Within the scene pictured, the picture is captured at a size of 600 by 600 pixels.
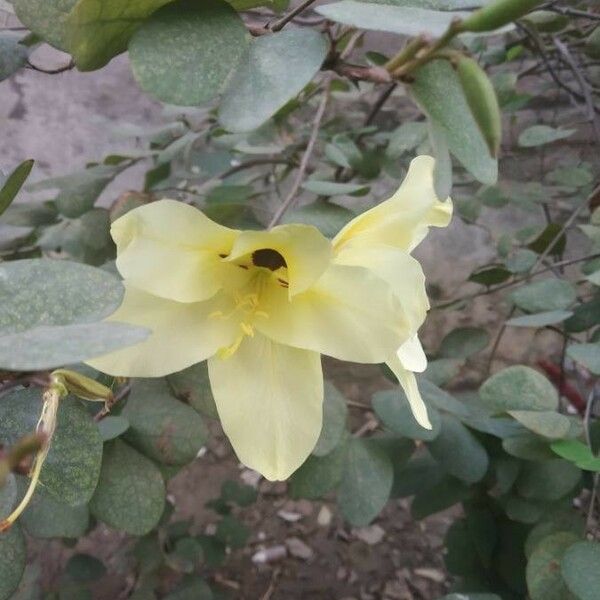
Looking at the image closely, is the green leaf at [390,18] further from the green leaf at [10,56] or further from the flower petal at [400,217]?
the green leaf at [10,56]

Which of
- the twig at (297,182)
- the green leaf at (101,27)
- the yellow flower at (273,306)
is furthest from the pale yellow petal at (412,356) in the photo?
the green leaf at (101,27)

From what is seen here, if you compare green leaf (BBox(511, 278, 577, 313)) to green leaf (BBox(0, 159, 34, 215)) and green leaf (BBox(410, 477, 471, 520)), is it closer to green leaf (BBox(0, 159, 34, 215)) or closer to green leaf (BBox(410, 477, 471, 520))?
green leaf (BBox(410, 477, 471, 520))

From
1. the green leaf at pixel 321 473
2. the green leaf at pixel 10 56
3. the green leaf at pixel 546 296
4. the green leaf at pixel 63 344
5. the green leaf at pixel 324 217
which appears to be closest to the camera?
the green leaf at pixel 63 344

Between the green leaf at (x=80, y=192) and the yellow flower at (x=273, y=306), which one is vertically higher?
the yellow flower at (x=273, y=306)

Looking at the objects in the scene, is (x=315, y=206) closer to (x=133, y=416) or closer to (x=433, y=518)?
(x=133, y=416)

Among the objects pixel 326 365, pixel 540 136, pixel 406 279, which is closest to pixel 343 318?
pixel 406 279

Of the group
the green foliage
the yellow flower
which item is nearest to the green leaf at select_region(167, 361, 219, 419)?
the green foliage
